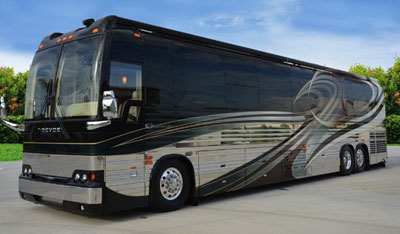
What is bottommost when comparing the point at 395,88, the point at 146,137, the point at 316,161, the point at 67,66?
the point at 316,161

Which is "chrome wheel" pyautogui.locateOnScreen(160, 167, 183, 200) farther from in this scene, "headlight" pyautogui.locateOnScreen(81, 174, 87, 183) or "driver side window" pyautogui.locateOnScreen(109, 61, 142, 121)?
"headlight" pyautogui.locateOnScreen(81, 174, 87, 183)

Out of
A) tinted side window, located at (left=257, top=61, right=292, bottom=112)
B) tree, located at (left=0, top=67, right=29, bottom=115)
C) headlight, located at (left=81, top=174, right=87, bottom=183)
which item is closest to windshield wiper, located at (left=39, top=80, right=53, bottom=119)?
headlight, located at (left=81, top=174, right=87, bottom=183)

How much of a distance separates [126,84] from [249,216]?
10.2 feet

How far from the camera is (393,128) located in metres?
32.4

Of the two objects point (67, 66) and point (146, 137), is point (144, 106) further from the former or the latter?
point (67, 66)

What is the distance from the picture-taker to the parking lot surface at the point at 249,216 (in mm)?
6051

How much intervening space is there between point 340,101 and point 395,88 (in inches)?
1090

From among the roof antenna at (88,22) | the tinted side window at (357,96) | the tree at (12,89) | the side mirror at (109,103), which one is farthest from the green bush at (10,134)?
the side mirror at (109,103)

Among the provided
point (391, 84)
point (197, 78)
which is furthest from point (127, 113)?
point (391, 84)

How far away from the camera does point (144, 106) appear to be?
22.5 ft

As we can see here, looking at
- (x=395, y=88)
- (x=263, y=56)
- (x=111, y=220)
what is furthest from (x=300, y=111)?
(x=395, y=88)

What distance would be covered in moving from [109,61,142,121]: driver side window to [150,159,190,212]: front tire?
117 centimetres

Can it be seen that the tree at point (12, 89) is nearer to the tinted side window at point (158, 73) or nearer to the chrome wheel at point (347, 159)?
the chrome wheel at point (347, 159)

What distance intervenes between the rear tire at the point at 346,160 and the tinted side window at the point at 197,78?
611 centimetres
